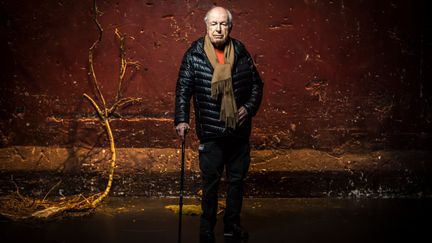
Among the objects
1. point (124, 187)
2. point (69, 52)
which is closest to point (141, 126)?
point (124, 187)

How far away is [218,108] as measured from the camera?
14.0ft

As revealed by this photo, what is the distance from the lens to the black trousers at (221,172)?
168 inches

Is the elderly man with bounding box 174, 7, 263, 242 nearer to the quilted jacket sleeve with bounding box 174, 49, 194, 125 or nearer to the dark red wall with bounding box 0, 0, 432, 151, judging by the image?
the quilted jacket sleeve with bounding box 174, 49, 194, 125

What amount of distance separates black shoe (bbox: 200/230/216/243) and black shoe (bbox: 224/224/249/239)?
20cm

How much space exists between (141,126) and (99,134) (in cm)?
49

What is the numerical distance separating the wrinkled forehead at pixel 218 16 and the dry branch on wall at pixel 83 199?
1860 mm

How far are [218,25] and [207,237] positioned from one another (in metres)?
1.77

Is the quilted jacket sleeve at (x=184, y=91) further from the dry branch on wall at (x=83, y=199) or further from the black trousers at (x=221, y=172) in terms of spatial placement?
the dry branch on wall at (x=83, y=199)

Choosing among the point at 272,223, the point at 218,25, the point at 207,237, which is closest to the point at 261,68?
the point at 218,25

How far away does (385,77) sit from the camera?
19.7 feet

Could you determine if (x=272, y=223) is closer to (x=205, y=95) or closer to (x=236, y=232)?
(x=236, y=232)

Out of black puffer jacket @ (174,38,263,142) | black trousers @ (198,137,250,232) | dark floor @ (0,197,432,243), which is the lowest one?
dark floor @ (0,197,432,243)

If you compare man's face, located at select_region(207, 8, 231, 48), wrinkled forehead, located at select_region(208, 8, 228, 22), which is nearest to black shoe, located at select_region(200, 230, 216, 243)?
man's face, located at select_region(207, 8, 231, 48)

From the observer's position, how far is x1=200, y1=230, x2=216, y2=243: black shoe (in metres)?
4.21
